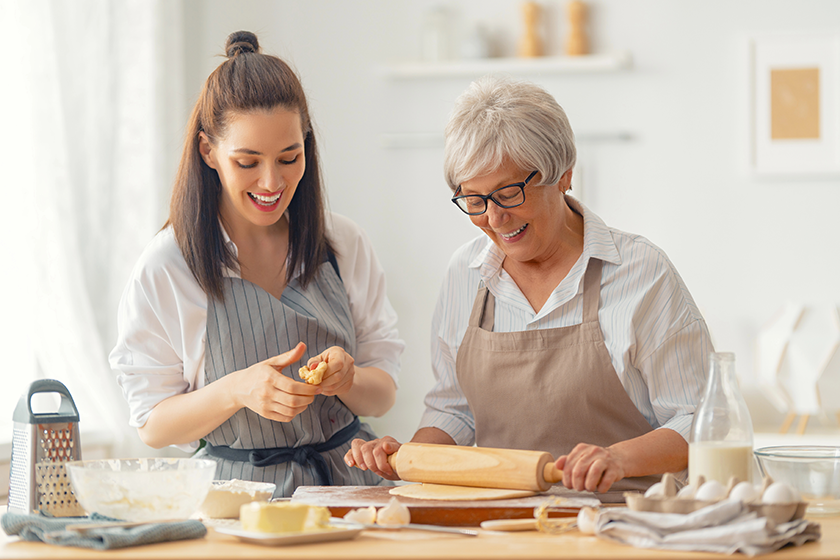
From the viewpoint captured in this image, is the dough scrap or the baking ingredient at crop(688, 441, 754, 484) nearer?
the baking ingredient at crop(688, 441, 754, 484)

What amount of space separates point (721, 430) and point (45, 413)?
100cm

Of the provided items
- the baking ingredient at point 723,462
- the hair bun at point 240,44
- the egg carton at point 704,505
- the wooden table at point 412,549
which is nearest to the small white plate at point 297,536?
the wooden table at point 412,549

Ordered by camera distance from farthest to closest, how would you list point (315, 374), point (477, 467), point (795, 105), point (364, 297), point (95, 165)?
point (795, 105) < point (95, 165) < point (364, 297) < point (315, 374) < point (477, 467)

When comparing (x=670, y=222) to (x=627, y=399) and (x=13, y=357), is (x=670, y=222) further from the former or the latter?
(x=13, y=357)

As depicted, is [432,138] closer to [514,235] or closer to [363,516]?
[514,235]

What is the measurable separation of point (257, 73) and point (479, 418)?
0.80 m

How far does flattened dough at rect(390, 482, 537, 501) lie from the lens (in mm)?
1262

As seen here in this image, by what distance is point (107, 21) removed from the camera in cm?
303

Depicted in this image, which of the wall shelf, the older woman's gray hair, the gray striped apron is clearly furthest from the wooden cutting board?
the wall shelf

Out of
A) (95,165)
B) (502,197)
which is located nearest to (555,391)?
(502,197)

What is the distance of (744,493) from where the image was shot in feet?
3.45

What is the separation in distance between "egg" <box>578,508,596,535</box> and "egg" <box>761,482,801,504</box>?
0.70 feet

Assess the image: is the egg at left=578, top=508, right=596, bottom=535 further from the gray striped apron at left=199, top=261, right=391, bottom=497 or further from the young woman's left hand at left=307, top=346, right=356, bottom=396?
the gray striped apron at left=199, top=261, right=391, bottom=497

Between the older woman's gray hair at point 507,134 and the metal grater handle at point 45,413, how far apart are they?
75cm
